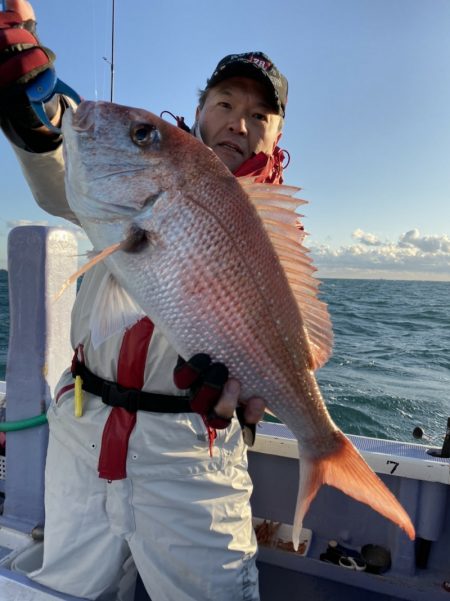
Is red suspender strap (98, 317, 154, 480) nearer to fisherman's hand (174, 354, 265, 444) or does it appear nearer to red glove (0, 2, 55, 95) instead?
fisherman's hand (174, 354, 265, 444)

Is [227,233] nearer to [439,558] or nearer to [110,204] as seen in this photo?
[110,204]

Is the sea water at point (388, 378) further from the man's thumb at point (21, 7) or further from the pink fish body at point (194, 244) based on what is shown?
the man's thumb at point (21, 7)

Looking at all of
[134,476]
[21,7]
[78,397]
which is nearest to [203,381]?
[134,476]

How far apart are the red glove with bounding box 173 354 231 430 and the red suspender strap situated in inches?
14.6

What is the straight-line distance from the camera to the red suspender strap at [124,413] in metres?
1.93

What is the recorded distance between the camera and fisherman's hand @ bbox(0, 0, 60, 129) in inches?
67.6

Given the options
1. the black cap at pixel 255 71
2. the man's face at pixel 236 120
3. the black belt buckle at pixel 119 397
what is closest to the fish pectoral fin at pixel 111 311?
the black belt buckle at pixel 119 397

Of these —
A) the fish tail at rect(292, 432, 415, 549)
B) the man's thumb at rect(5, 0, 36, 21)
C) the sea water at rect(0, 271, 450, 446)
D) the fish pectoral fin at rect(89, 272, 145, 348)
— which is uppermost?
the man's thumb at rect(5, 0, 36, 21)

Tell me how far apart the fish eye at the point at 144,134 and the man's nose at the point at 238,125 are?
2.64ft

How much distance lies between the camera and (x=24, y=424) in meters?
2.89

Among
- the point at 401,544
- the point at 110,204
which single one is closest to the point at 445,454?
the point at 401,544

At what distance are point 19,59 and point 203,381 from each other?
1.36 meters

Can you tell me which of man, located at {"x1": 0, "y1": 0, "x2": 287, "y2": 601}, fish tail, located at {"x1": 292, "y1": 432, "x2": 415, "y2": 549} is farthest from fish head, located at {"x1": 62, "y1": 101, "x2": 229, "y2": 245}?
fish tail, located at {"x1": 292, "y1": 432, "x2": 415, "y2": 549}

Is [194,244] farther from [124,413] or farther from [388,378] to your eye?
[388,378]
